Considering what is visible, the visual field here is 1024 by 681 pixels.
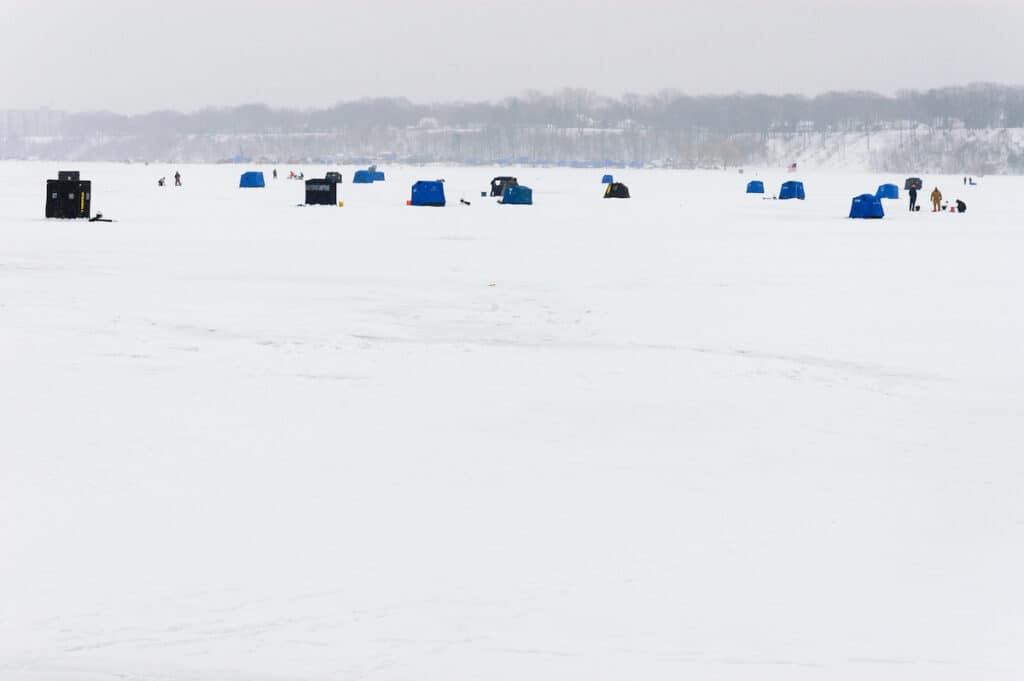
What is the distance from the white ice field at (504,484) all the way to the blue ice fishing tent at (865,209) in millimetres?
23684

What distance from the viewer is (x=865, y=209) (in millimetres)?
43469

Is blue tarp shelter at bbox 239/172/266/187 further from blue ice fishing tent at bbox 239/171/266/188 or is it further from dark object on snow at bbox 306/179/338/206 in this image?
dark object on snow at bbox 306/179/338/206

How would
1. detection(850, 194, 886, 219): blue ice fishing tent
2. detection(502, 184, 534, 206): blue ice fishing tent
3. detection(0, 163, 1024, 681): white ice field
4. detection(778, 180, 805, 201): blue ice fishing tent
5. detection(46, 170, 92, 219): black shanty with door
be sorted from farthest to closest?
detection(778, 180, 805, 201): blue ice fishing tent
detection(502, 184, 534, 206): blue ice fishing tent
detection(850, 194, 886, 219): blue ice fishing tent
detection(46, 170, 92, 219): black shanty with door
detection(0, 163, 1024, 681): white ice field

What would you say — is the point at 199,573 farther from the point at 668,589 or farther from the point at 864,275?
the point at 864,275

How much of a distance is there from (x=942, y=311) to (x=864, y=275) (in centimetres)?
476

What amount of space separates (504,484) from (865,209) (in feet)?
121

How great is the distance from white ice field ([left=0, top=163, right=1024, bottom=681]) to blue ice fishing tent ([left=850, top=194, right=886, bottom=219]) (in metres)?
23.7

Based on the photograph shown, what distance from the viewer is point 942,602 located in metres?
6.64

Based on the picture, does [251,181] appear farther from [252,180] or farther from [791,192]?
[791,192]

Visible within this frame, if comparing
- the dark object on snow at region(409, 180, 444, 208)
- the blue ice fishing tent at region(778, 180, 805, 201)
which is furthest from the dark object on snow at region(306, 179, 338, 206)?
the blue ice fishing tent at region(778, 180, 805, 201)

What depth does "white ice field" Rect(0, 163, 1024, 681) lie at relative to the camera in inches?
236

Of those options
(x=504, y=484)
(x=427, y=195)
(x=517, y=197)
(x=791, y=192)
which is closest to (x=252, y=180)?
(x=517, y=197)

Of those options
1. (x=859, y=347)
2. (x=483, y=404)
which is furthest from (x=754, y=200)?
(x=483, y=404)

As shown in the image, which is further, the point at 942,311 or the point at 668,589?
the point at 942,311
